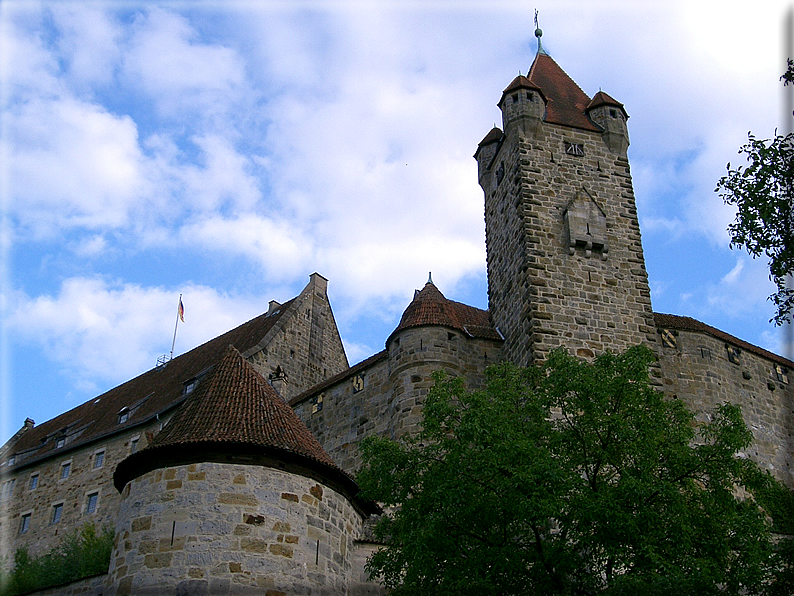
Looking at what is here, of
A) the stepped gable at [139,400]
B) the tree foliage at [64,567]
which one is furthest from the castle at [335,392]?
the tree foliage at [64,567]

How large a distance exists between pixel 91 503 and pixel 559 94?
19600 mm

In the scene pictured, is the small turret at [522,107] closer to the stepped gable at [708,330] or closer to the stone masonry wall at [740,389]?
the stepped gable at [708,330]

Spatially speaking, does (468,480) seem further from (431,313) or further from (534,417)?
(431,313)

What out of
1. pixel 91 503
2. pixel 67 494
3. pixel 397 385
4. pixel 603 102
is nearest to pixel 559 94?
pixel 603 102

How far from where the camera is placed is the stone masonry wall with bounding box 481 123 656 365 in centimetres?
2136

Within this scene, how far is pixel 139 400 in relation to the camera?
33250 mm

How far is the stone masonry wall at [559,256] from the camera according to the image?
841 inches

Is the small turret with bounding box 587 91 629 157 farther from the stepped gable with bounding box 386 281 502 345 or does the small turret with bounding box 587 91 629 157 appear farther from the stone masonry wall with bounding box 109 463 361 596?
the stone masonry wall with bounding box 109 463 361 596

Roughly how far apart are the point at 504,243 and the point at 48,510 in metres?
18.3

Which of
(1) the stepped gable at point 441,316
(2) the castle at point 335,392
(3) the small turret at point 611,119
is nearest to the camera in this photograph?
(2) the castle at point 335,392

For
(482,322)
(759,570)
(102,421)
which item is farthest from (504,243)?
(102,421)

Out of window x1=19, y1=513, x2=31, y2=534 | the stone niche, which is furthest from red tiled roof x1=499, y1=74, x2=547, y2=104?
window x1=19, y1=513, x2=31, y2=534

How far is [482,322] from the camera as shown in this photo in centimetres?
2423

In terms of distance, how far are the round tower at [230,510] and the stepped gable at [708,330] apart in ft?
43.7
